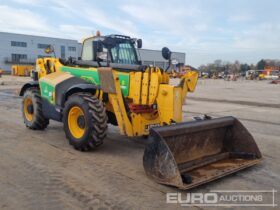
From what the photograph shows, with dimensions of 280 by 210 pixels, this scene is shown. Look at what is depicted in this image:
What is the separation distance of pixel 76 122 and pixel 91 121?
0.73 metres

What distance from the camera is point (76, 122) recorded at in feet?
21.3

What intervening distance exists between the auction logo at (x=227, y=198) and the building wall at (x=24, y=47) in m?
72.9

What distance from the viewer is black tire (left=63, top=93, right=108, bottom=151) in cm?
587

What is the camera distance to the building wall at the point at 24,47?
76125 millimetres

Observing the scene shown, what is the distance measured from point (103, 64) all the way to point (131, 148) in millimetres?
1897

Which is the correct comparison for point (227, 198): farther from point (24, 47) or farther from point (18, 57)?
point (24, 47)

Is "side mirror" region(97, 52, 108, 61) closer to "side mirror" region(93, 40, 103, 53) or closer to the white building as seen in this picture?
"side mirror" region(93, 40, 103, 53)

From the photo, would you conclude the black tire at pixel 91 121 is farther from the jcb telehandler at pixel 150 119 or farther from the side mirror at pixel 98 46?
the side mirror at pixel 98 46

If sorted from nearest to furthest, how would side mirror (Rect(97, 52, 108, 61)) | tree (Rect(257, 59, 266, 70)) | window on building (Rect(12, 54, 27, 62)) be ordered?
side mirror (Rect(97, 52, 108, 61)) < window on building (Rect(12, 54, 27, 62)) < tree (Rect(257, 59, 266, 70))

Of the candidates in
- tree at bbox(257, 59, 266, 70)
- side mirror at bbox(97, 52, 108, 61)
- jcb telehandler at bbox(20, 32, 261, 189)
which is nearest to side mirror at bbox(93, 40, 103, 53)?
jcb telehandler at bbox(20, 32, 261, 189)

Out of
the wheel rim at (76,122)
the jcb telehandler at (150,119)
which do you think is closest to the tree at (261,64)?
the jcb telehandler at (150,119)

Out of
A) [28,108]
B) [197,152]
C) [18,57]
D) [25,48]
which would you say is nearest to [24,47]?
[25,48]

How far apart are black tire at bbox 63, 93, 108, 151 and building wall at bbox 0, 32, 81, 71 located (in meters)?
70.6

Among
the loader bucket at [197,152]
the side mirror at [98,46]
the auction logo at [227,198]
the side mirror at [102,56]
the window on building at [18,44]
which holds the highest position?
the window on building at [18,44]
